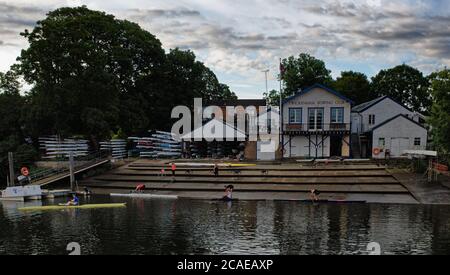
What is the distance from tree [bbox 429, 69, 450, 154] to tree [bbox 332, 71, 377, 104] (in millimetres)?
43382

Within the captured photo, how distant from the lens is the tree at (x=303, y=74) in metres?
77.7

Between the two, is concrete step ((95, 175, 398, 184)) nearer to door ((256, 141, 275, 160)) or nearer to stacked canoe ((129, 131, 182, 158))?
door ((256, 141, 275, 160))

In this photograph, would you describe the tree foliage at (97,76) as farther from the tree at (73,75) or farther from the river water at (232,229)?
the river water at (232,229)

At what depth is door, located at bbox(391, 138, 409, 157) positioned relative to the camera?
155 ft

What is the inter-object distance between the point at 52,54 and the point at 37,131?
33.4 feet

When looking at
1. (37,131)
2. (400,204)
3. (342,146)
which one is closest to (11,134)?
(37,131)

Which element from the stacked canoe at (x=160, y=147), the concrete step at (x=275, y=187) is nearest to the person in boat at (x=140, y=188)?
the concrete step at (x=275, y=187)

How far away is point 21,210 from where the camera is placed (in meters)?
32.4

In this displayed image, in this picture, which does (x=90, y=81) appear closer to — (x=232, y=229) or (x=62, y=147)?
(x=62, y=147)

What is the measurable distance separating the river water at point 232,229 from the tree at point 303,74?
48598 millimetres

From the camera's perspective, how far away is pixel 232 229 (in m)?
24.1

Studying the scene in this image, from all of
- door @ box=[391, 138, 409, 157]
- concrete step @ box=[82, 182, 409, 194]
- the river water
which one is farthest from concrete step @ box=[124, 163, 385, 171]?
the river water

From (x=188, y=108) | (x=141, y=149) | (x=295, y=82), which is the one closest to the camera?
(x=141, y=149)
